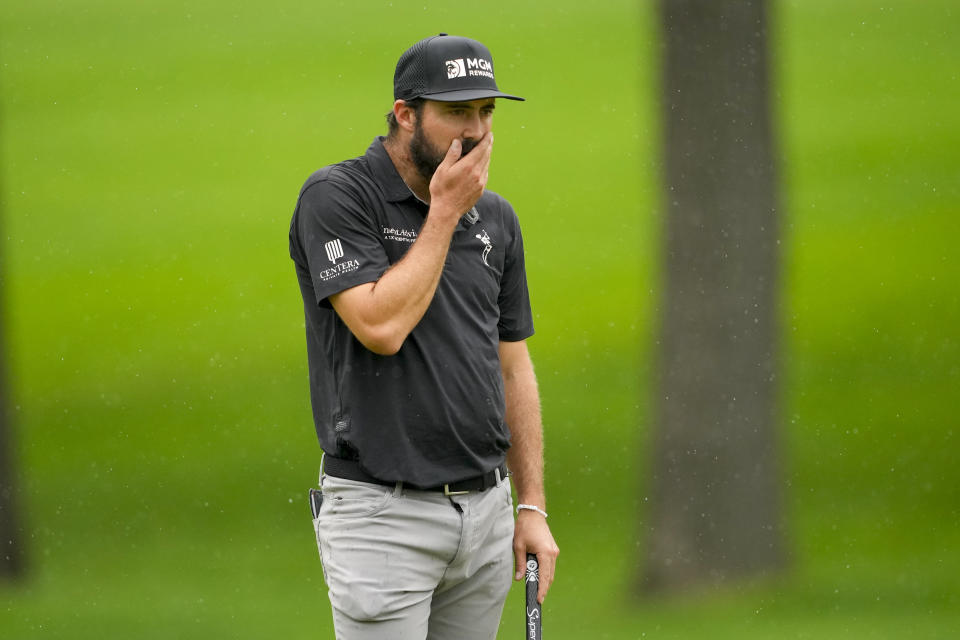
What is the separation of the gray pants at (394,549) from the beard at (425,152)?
64cm

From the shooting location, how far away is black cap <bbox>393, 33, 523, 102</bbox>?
2184mm

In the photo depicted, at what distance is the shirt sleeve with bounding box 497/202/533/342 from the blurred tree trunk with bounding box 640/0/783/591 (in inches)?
75.3

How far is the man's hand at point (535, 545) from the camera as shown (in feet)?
8.05

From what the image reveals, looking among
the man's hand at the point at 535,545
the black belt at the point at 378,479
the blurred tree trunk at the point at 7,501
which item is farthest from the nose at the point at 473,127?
the blurred tree trunk at the point at 7,501

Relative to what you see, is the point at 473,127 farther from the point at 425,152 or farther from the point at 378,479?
the point at 378,479

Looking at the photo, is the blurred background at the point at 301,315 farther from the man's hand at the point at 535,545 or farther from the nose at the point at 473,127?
the nose at the point at 473,127

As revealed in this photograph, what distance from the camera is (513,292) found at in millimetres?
2488

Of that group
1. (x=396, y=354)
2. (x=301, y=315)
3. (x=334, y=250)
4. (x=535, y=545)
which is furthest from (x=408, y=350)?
(x=301, y=315)

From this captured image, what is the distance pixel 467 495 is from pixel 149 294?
8.23 ft

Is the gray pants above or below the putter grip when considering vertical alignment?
above

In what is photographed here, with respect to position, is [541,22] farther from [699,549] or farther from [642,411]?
[699,549]

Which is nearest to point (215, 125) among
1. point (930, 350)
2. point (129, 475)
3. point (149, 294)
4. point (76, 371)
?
point (149, 294)

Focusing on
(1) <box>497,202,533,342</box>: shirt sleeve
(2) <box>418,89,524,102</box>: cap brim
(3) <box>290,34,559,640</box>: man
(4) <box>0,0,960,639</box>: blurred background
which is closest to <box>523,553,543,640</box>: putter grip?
(3) <box>290,34,559,640</box>: man

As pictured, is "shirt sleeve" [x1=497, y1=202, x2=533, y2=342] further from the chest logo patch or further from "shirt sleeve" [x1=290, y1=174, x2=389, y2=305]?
"shirt sleeve" [x1=290, y1=174, x2=389, y2=305]
